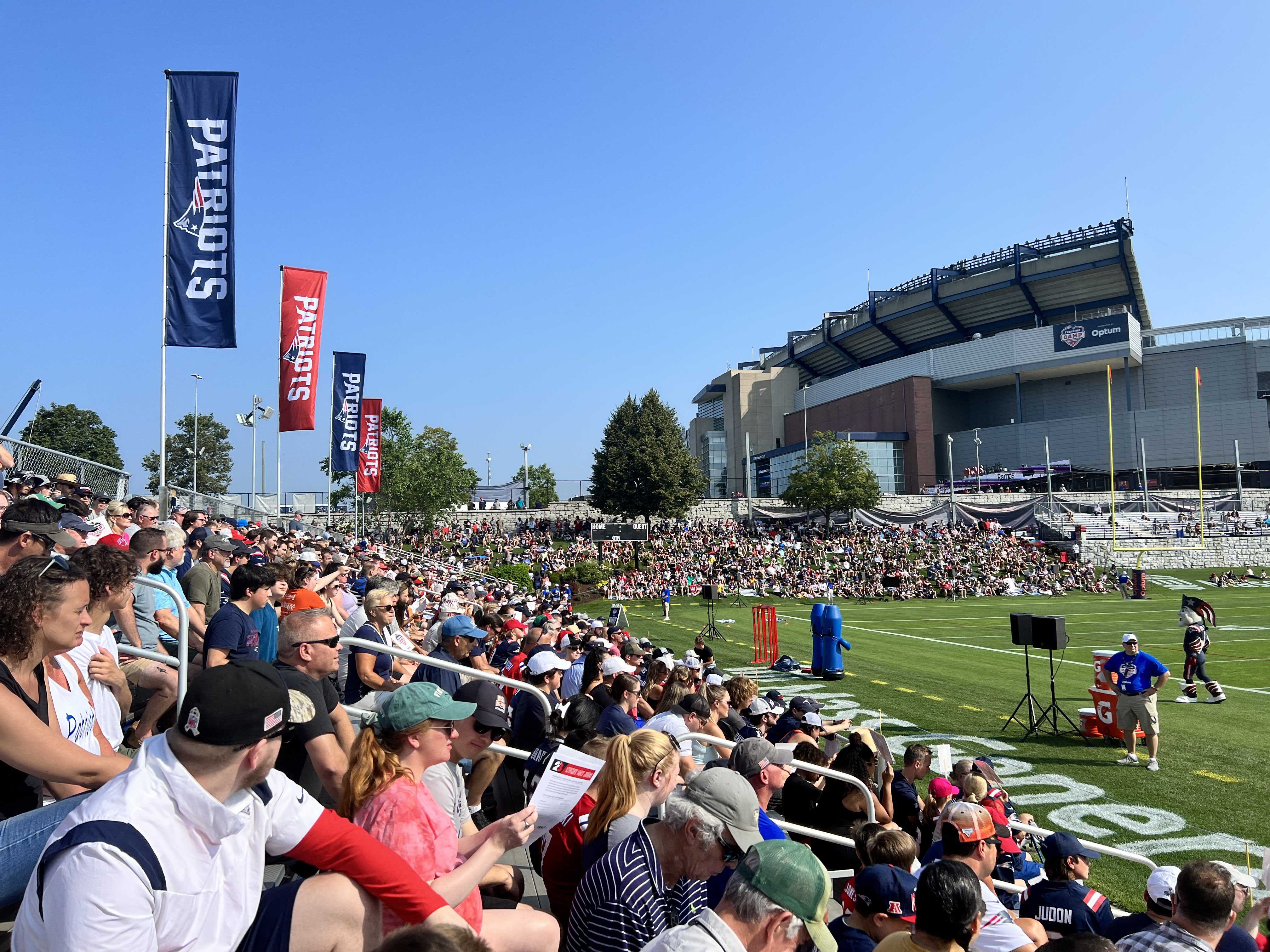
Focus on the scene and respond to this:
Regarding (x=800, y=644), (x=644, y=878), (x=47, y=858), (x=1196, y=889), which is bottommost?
(x=800, y=644)

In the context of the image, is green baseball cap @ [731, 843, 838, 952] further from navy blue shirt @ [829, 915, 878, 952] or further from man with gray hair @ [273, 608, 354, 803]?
man with gray hair @ [273, 608, 354, 803]

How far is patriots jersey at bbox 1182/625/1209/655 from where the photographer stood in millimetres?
16875

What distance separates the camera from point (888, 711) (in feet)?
51.2

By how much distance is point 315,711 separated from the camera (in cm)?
394

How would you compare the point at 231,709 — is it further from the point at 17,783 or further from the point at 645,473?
the point at 645,473

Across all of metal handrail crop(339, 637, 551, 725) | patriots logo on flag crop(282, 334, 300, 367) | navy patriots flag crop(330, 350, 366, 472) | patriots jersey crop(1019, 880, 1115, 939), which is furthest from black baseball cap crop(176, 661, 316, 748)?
navy patriots flag crop(330, 350, 366, 472)

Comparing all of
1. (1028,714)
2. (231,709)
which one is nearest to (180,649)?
(231,709)

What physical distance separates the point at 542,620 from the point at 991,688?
33.5ft

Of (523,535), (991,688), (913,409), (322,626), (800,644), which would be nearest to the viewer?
(322,626)

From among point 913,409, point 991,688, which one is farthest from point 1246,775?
point 913,409

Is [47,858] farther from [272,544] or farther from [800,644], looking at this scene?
[800,644]

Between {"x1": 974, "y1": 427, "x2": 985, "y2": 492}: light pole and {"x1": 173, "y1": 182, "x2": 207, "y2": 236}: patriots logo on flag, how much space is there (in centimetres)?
7696

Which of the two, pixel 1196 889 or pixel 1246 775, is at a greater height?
pixel 1196 889

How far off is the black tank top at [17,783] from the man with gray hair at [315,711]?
100 cm
